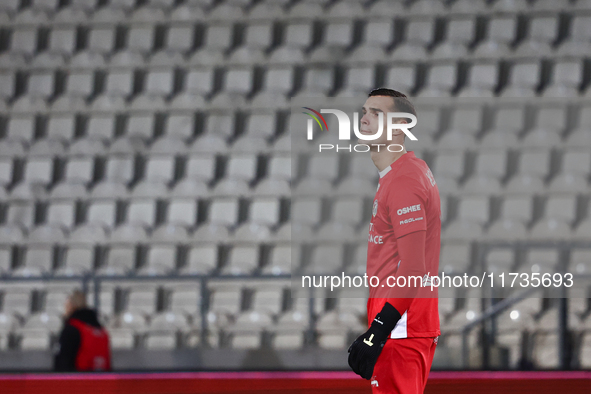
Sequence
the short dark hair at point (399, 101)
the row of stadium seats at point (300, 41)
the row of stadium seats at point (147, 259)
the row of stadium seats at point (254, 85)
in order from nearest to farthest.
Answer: the short dark hair at point (399, 101), the row of stadium seats at point (147, 259), the row of stadium seats at point (254, 85), the row of stadium seats at point (300, 41)

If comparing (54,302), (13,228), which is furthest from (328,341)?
(13,228)

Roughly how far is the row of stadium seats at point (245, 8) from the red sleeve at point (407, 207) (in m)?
4.63

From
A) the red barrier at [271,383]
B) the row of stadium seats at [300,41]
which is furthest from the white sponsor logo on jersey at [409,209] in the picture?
the row of stadium seats at [300,41]

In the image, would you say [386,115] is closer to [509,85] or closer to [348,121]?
[348,121]

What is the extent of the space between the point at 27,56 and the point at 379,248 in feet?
18.4

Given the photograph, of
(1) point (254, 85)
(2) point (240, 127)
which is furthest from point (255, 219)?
(1) point (254, 85)

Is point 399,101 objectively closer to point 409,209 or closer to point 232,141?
point 409,209

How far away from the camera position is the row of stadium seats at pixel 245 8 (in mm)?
5863

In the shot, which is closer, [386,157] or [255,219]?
A: [386,157]

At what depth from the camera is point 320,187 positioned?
4098 millimetres

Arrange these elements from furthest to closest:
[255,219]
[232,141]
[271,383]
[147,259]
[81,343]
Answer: [232,141]
[147,259]
[255,219]
[81,343]
[271,383]

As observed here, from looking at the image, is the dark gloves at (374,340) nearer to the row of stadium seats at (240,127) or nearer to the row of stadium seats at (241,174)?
the row of stadium seats at (241,174)

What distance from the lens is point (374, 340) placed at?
155cm

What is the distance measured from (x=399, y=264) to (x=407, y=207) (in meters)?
0.13
